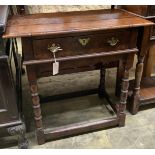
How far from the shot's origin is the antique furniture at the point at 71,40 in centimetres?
108

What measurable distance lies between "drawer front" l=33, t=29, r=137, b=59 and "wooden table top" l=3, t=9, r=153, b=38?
0.05 m

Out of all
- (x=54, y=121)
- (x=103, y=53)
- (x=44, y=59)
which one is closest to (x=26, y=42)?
(x=44, y=59)

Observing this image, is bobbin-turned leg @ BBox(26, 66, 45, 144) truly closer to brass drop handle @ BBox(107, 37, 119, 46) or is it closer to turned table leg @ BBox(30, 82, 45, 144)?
turned table leg @ BBox(30, 82, 45, 144)

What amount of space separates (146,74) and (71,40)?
1.14m

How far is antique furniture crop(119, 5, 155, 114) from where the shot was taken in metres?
1.35

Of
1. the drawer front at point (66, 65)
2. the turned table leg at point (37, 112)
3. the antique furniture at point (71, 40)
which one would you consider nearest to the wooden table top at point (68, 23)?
the antique furniture at point (71, 40)

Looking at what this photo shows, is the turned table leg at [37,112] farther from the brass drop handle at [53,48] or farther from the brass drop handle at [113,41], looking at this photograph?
the brass drop handle at [113,41]

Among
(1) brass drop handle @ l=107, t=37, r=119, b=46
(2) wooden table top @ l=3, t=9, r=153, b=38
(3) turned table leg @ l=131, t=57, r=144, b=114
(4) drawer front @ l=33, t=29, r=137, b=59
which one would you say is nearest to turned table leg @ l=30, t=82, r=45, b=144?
(4) drawer front @ l=33, t=29, r=137, b=59

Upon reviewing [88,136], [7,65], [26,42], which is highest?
[26,42]

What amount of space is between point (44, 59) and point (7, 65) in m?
0.19

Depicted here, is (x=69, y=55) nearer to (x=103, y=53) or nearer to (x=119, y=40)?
(x=103, y=53)

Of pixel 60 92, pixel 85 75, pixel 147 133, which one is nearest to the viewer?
pixel 147 133

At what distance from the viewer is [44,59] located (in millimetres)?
1127

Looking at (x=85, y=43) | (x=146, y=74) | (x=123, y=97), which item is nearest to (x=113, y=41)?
(x=85, y=43)
